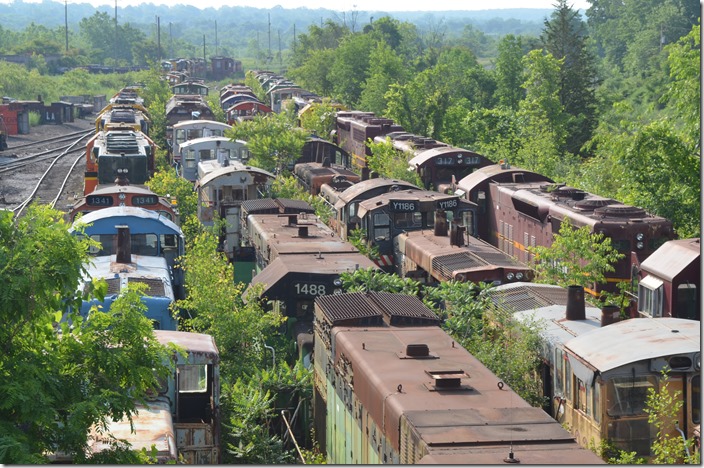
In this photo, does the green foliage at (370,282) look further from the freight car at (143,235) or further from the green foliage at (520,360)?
the freight car at (143,235)

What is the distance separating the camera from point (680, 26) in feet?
405

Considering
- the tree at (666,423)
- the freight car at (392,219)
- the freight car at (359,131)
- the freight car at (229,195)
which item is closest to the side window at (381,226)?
the freight car at (392,219)

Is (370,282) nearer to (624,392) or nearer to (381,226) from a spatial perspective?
(624,392)

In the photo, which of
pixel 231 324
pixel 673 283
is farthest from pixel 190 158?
pixel 673 283

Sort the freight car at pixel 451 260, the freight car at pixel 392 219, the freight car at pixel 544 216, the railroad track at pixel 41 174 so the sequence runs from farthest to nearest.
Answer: the railroad track at pixel 41 174 → the freight car at pixel 392 219 → the freight car at pixel 544 216 → the freight car at pixel 451 260

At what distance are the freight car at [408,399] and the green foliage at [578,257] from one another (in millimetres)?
6735

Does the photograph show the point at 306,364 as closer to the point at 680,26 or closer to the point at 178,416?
the point at 178,416

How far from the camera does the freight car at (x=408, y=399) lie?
12.3 m

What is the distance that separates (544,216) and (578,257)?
16.0 ft

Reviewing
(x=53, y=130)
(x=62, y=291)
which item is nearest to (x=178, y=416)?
(x=62, y=291)

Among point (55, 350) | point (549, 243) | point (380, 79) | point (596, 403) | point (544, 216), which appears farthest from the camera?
point (380, 79)

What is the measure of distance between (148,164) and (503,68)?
46.7 m

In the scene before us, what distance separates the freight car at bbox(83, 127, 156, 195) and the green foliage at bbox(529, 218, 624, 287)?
63.9 feet

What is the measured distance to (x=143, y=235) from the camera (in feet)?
91.5
